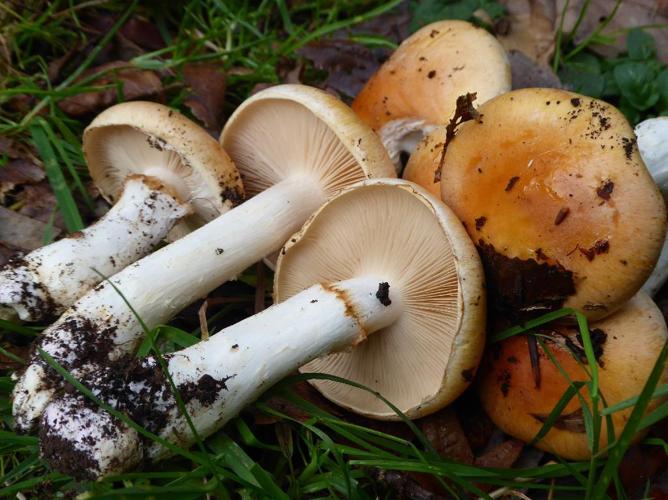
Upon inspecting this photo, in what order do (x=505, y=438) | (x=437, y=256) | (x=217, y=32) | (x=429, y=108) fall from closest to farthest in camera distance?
(x=437, y=256) → (x=505, y=438) → (x=429, y=108) → (x=217, y=32)

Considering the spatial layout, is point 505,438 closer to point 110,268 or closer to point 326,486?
point 326,486

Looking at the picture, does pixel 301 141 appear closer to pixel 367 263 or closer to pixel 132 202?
pixel 367 263

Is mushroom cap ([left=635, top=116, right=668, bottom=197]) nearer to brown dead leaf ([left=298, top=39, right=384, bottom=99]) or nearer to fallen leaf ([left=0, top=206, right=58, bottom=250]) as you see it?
brown dead leaf ([left=298, top=39, right=384, bottom=99])

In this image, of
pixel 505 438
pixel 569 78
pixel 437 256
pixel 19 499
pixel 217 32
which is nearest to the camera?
pixel 19 499

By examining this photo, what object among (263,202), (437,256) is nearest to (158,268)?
(263,202)

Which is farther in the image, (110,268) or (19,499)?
(110,268)

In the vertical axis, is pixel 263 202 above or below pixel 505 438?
above

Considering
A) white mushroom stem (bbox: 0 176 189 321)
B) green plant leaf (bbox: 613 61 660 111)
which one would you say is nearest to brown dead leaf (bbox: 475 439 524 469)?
white mushroom stem (bbox: 0 176 189 321)
